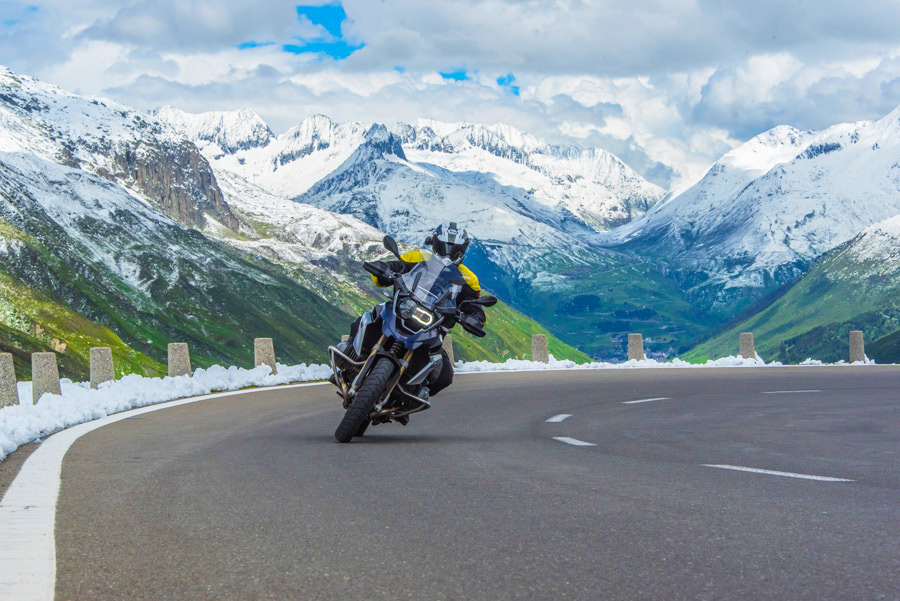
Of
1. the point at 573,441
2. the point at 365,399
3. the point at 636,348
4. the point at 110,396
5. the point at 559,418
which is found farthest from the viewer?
the point at 636,348

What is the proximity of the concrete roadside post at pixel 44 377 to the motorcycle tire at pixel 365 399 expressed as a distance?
A: 10003mm

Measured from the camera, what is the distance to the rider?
11617 mm

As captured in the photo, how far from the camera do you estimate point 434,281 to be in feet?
38.2

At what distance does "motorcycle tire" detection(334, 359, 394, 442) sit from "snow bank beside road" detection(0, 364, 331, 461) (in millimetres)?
3328

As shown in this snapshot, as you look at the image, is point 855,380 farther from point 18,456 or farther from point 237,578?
point 237,578

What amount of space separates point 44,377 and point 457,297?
1039 centimetres

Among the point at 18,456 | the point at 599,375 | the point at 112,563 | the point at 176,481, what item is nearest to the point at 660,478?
the point at 176,481

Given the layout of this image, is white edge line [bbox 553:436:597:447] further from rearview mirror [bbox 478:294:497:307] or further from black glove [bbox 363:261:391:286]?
black glove [bbox 363:261:391:286]

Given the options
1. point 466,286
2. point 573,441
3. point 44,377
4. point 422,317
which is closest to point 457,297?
point 466,286

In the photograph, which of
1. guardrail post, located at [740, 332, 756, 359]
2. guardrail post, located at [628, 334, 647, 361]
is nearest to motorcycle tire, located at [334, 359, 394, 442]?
guardrail post, located at [628, 334, 647, 361]

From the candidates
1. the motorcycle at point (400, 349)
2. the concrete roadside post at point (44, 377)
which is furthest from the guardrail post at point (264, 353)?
the motorcycle at point (400, 349)

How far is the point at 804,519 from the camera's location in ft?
19.3

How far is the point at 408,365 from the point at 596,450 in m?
2.37

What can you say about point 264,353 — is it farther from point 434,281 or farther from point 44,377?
point 434,281
